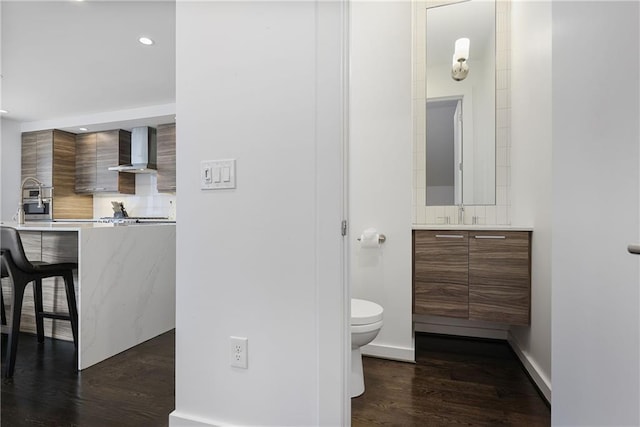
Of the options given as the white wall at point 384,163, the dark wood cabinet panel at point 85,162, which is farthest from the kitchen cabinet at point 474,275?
the dark wood cabinet panel at point 85,162

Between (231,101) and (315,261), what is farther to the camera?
(231,101)

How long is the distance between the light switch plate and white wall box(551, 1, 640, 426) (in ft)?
3.94

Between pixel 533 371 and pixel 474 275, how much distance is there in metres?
0.60

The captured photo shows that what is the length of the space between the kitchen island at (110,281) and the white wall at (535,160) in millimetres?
2613

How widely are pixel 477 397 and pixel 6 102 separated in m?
5.97

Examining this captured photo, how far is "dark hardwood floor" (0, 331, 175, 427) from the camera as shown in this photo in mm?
1477

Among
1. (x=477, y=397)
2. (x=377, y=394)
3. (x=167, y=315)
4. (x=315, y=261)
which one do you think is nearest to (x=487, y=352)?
(x=477, y=397)

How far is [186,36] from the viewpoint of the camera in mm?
1340

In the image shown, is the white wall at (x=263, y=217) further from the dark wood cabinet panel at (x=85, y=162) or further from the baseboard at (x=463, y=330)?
the dark wood cabinet panel at (x=85, y=162)

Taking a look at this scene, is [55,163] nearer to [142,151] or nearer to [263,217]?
[142,151]

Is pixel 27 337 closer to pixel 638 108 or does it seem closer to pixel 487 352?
pixel 487 352

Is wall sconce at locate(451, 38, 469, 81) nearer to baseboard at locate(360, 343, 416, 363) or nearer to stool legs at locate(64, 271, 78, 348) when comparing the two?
baseboard at locate(360, 343, 416, 363)

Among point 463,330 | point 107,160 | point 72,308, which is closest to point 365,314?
point 463,330

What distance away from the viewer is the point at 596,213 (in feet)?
3.06
